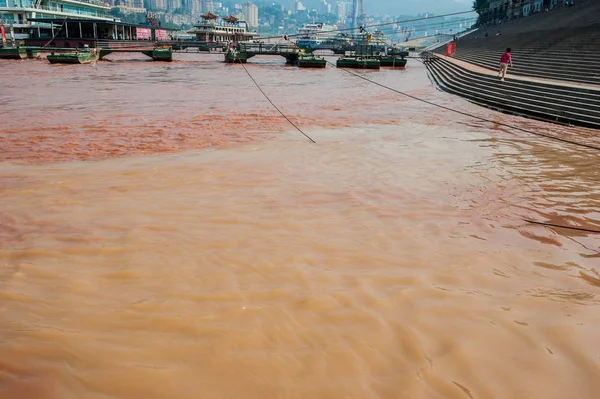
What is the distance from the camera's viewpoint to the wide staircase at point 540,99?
12.2 m

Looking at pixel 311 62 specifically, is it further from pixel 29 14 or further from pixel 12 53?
pixel 29 14

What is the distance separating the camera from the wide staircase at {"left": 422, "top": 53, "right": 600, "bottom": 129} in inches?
481

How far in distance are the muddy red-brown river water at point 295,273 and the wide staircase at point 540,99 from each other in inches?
171

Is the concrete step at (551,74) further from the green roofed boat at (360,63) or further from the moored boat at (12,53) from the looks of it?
the moored boat at (12,53)

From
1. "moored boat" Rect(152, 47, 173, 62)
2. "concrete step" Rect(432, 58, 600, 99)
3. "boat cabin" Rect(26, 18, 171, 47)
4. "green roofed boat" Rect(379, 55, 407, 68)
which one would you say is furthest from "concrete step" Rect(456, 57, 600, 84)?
"boat cabin" Rect(26, 18, 171, 47)

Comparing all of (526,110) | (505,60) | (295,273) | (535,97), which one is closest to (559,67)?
(505,60)

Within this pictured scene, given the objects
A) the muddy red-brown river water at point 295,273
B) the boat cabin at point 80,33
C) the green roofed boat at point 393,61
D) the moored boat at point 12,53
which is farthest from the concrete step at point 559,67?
the boat cabin at point 80,33

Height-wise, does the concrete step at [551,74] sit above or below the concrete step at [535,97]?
above

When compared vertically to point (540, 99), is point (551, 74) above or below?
above

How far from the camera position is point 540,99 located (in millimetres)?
14164

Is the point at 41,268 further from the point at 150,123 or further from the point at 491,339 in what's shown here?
the point at 150,123

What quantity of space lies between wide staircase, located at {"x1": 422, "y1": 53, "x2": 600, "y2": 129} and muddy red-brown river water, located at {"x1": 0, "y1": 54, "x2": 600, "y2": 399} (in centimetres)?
434

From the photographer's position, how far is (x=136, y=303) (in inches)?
127

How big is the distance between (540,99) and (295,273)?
45.5 ft
